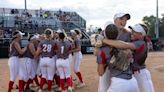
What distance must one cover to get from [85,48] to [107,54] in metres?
30.5

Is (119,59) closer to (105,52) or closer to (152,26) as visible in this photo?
(105,52)

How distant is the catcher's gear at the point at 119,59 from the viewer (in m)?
5.77

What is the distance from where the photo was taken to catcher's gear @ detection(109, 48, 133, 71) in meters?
5.77

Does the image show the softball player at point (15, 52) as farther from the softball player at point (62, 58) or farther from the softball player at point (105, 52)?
the softball player at point (105, 52)

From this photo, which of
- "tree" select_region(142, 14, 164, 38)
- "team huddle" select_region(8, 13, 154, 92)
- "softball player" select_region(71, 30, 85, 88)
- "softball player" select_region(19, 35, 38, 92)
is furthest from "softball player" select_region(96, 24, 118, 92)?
"tree" select_region(142, 14, 164, 38)

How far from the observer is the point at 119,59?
227 inches

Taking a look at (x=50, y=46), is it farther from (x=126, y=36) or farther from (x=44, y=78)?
(x=126, y=36)

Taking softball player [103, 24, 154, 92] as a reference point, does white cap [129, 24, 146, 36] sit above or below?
above

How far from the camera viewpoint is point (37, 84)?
42.6ft

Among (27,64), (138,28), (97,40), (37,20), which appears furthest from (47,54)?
(37,20)

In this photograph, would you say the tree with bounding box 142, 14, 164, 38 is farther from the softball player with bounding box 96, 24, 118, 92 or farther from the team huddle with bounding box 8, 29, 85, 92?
the softball player with bounding box 96, 24, 118, 92

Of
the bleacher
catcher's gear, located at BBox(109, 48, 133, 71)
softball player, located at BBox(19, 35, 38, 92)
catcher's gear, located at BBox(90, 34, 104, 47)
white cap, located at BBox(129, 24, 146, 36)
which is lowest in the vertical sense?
softball player, located at BBox(19, 35, 38, 92)

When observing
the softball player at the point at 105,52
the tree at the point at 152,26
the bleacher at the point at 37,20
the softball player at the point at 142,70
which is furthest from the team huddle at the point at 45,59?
the tree at the point at 152,26

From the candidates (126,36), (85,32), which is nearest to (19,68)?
(126,36)
